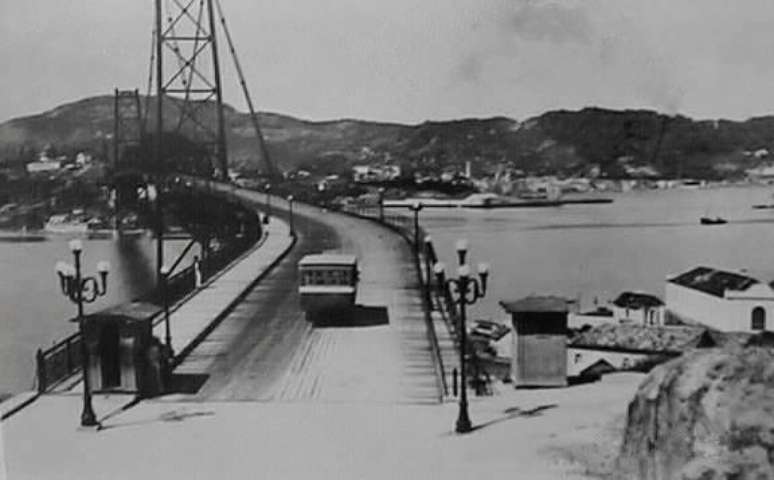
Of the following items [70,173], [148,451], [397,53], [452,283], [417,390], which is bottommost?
[148,451]

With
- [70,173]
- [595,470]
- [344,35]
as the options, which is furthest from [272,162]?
[595,470]

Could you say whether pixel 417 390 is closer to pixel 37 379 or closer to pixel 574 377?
pixel 574 377

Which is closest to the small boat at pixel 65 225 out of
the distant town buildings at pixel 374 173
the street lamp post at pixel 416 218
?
A: the distant town buildings at pixel 374 173

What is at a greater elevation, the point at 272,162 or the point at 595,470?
the point at 272,162

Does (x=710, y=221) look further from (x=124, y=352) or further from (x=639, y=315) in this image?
(x=124, y=352)

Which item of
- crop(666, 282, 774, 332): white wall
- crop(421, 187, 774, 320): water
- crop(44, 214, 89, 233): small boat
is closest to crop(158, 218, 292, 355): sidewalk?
crop(44, 214, 89, 233): small boat

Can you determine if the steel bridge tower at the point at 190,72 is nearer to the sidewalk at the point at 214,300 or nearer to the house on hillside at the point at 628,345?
the sidewalk at the point at 214,300

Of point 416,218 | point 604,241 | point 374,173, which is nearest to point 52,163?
point 374,173
